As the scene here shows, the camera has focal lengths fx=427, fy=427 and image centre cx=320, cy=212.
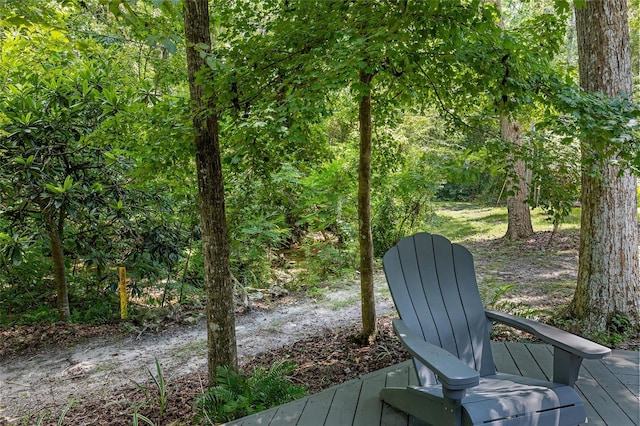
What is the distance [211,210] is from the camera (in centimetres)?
274

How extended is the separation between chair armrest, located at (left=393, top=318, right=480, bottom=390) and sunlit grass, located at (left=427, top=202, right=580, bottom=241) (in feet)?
22.5

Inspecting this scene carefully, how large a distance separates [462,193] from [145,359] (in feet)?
51.5

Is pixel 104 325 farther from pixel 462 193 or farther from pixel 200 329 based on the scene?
pixel 462 193

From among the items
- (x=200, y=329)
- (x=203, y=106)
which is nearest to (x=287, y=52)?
(x=203, y=106)

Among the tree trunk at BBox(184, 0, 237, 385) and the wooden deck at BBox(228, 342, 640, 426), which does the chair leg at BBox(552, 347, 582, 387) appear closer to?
the wooden deck at BBox(228, 342, 640, 426)

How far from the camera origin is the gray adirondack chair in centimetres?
173

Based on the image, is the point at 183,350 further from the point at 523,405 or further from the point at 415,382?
the point at 523,405

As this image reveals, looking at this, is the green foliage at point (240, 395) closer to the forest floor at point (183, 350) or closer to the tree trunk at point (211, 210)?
the tree trunk at point (211, 210)

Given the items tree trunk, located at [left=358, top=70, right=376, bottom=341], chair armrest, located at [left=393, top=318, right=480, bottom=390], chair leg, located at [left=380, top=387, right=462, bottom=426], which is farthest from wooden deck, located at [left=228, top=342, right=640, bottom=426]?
tree trunk, located at [left=358, top=70, right=376, bottom=341]

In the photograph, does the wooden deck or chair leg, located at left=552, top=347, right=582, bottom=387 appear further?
the wooden deck

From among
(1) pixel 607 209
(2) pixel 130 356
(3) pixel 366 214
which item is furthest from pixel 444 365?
(2) pixel 130 356

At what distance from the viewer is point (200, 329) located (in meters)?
5.01

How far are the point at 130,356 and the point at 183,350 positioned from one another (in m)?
0.50

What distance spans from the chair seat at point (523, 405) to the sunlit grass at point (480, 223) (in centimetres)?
676
